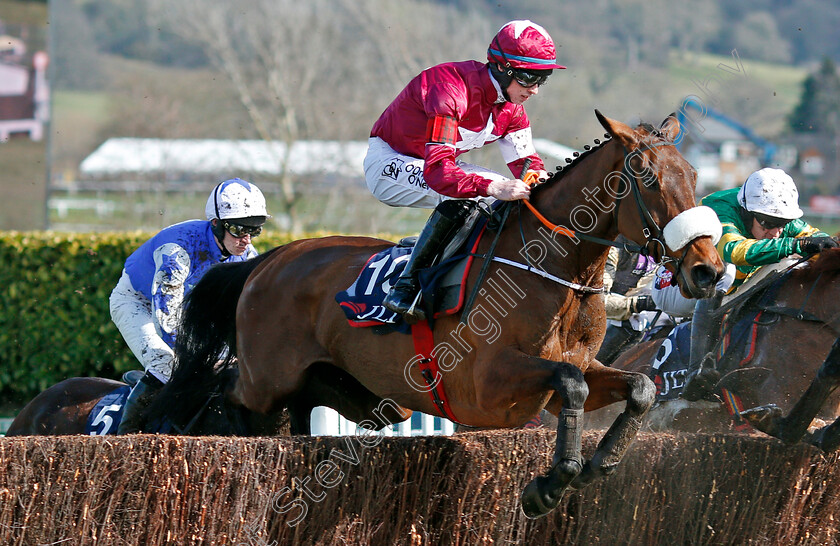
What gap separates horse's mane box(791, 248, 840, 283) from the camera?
4.89m

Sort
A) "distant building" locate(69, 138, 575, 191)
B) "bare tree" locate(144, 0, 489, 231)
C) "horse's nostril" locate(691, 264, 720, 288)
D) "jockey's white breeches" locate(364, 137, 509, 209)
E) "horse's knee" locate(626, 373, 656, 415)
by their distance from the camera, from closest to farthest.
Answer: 1. "horse's nostril" locate(691, 264, 720, 288)
2. "horse's knee" locate(626, 373, 656, 415)
3. "jockey's white breeches" locate(364, 137, 509, 209)
4. "distant building" locate(69, 138, 575, 191)
5. "bare tree" locate(144, 0, 489, 231)

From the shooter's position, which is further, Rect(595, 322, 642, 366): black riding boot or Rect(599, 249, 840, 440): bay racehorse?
Rect(595, 322, 642, 366): black riding boot

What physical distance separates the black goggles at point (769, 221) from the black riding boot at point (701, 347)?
0.46m

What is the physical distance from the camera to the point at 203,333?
5.50m

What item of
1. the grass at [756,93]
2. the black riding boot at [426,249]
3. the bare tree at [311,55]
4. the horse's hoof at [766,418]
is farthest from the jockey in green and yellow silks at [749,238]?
the grass at [756,93]

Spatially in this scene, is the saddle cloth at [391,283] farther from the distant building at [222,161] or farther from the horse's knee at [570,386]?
the distant building at [222,161]

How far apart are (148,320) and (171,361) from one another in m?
0.33

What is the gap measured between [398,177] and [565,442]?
1569 millimetres

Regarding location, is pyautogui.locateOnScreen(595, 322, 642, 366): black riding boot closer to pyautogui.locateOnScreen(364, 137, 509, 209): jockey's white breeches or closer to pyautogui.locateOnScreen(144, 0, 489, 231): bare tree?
pyautogui.locateOnScreen(364, 137, 509, 209): jockey's white breeches

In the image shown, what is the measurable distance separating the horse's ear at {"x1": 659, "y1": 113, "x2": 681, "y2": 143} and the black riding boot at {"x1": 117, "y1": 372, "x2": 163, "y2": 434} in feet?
10.9

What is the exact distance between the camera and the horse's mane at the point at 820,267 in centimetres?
489

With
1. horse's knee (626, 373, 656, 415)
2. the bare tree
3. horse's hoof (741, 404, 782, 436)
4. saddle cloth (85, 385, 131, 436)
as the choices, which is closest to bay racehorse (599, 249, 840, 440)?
horse's hoof (741, 404, 782, 436)

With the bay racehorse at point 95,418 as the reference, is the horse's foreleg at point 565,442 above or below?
above

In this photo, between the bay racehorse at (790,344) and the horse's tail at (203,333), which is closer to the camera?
the bay racehorse at (790,344)
